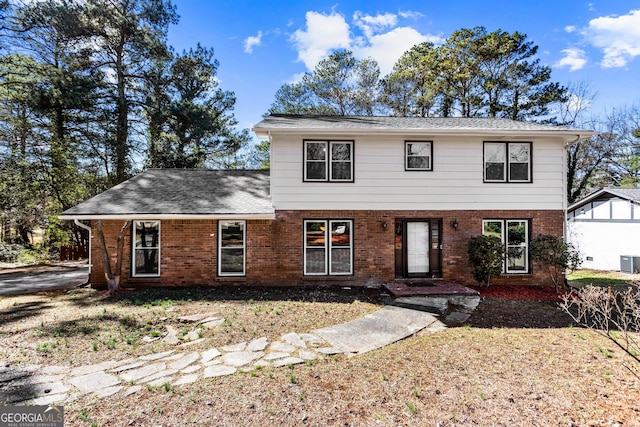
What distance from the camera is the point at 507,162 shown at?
9.86 m

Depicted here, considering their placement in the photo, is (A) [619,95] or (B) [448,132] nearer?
(B) [448,132]

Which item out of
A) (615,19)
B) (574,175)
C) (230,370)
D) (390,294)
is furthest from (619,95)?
(230,370)

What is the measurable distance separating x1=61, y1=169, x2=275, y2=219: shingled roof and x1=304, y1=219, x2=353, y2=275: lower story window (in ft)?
4.70

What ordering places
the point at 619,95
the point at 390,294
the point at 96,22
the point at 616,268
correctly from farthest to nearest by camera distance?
the point at 619,95 → the point at 96,22 → the point at 616,268 → the point at 390,294

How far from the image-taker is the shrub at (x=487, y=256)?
29.7 feet

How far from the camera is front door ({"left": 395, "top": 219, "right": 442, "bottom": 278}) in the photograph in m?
9.92

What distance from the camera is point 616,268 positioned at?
47.5ft

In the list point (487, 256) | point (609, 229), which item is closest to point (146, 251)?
point (487, 256)

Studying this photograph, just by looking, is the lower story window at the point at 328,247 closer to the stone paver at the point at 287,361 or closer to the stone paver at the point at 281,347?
the stone paver at the point at 281,347

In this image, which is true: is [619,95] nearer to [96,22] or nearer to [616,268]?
[616,268]

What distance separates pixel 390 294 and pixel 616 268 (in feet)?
42.0

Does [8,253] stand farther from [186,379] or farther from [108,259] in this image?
[186,379]

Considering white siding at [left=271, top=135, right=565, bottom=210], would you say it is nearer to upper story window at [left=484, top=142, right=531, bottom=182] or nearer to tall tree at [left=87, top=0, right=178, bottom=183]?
upper story window at [left=484, top=142, right=531, bottom=182]

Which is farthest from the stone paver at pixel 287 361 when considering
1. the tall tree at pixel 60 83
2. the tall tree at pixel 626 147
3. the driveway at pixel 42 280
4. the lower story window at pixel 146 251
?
the tall tree at pixel 626 147
